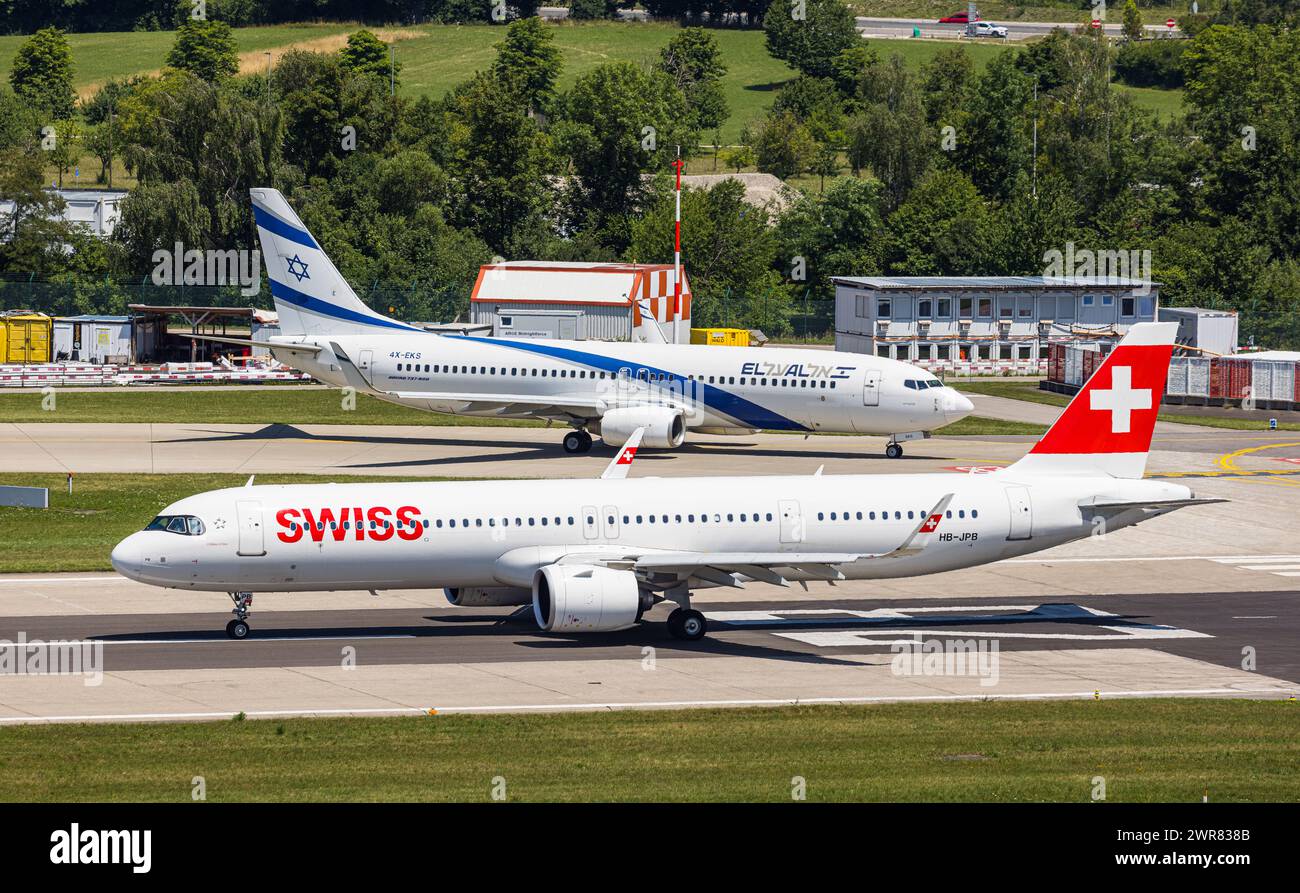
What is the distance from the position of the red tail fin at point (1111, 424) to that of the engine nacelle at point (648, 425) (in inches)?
1007

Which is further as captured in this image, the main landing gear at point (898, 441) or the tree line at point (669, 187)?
the tree line at point (669, 187)

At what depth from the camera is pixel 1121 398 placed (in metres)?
45.7

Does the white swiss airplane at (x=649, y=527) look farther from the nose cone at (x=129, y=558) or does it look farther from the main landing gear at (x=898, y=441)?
the main landing gear at (x=898, y=441)

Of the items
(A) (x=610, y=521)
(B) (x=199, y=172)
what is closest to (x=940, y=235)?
(B) (x=199, y=172)

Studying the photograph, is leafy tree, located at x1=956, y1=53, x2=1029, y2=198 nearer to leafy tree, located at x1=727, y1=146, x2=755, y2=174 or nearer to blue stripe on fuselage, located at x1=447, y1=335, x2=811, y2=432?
leafy tree, located at x1=727, y1=146, x2=755, y2=174

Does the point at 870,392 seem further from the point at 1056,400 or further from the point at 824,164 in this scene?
the point at 824,164

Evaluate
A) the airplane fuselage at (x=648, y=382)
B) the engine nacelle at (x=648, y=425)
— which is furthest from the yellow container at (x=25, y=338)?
the engine nacelle at (x=648, y=425)

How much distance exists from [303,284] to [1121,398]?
39.7 m

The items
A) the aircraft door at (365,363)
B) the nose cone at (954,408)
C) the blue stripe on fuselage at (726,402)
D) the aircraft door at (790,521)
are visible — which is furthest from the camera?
the aircraft door at (365,363)

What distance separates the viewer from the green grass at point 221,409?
82.6 m

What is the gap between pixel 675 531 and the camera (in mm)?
42156

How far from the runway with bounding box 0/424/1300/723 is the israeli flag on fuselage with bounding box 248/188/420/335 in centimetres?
2630

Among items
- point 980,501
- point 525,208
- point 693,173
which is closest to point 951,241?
point 525,208

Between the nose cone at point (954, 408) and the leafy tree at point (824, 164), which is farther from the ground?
the leafy tree at point (824, 164)
